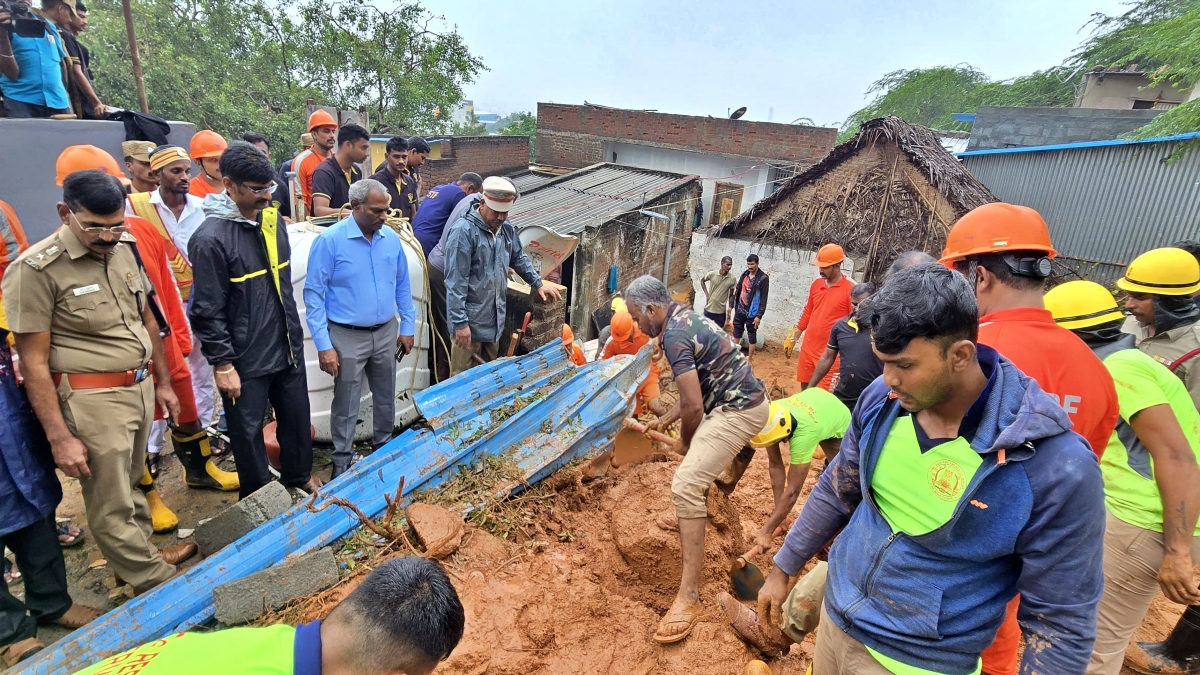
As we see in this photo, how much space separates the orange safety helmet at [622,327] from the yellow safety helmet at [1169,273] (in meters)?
3.42

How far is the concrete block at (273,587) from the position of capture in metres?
2.46

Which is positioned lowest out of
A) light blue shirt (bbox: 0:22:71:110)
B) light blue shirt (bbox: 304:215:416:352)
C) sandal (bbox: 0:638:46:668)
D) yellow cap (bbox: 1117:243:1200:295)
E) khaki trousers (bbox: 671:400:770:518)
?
sandal (bbox: 0:638:46:668)

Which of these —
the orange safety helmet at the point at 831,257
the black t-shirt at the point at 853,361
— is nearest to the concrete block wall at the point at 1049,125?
the orange safety helmet at the point at 831,257

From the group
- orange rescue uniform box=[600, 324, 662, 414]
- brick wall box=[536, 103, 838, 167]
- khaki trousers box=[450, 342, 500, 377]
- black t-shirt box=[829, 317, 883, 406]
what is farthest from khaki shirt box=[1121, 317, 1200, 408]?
brick wall box=[536, 103, 838, 167]

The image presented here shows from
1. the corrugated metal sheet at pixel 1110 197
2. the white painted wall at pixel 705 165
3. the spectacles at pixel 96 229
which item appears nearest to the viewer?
the spectacles at pixel 96 229

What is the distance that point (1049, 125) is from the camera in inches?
595

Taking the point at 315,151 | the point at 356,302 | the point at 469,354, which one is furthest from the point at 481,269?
the point at 315,151

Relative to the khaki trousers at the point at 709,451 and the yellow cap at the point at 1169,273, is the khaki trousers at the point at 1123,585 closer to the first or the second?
the yellow cap at the point at 1169,273

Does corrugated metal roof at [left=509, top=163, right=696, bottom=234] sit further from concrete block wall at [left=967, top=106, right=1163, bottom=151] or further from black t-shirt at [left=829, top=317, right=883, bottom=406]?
concrete block wall at [left=967, top=106, right=1163, bottom=151]

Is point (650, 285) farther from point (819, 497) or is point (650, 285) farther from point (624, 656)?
point (624, 656)

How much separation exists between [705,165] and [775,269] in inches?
411

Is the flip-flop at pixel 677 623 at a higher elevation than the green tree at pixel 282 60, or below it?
below

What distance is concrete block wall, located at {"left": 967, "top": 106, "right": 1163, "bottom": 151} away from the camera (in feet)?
47.0

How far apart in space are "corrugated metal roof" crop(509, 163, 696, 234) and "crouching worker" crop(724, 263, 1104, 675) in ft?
25.8
